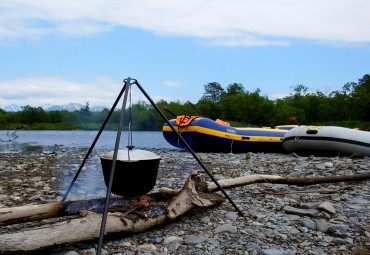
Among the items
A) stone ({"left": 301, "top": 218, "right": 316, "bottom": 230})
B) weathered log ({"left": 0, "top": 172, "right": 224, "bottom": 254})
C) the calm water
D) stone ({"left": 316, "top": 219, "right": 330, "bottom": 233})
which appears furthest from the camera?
the calm water

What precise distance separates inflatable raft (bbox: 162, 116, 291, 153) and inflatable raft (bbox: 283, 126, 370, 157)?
2.09 meters

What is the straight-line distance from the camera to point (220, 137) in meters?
16.3

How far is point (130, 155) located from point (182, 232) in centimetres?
130

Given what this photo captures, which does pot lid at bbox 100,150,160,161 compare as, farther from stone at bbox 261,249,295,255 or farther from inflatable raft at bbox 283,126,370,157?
inflatable raft at bbox 283,126,370,157

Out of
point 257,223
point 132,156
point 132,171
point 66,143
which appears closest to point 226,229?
point 257,223

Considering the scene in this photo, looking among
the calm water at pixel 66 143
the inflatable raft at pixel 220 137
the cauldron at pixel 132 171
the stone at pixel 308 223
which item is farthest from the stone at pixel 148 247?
the calm water at pixel 66 143

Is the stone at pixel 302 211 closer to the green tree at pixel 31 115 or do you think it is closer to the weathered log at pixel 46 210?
the weathered log at pixel 46 210

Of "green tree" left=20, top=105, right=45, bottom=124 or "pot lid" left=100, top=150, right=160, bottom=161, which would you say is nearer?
"pot lid" left=100, top=150, right=160, bottom=161

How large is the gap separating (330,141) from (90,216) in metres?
12.3

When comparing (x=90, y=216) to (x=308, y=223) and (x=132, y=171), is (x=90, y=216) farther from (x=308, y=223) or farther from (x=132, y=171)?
(x=308, y=223)

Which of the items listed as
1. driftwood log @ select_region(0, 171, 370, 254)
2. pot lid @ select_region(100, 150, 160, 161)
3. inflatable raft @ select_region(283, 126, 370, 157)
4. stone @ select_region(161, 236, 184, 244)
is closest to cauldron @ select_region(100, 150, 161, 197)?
pot lid @ select_region(100, 150, 160, 161)

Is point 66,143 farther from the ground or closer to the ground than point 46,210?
closer to the ground

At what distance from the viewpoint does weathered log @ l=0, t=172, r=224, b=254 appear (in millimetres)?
3285

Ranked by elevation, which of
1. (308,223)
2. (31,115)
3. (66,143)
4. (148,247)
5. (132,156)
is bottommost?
(66,143)
